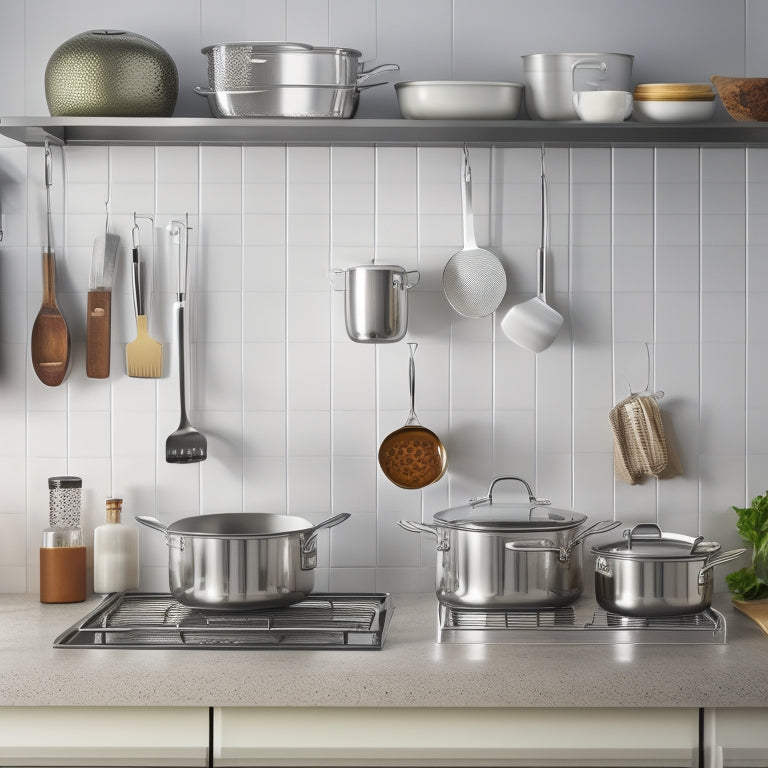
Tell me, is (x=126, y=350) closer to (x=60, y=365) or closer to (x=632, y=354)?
(x=60, y=365)

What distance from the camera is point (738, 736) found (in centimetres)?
159

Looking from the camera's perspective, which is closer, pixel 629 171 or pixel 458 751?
pixel 458 751

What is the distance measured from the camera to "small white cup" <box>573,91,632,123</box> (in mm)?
1916

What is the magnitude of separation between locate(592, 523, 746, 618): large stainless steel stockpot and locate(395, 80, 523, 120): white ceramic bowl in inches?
35.6

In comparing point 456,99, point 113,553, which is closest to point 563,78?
point 456,99

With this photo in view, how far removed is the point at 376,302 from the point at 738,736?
107cm

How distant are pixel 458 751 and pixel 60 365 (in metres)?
1.19

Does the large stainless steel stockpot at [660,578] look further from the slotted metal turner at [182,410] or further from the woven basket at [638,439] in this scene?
the slotted metal turner at [182,410]

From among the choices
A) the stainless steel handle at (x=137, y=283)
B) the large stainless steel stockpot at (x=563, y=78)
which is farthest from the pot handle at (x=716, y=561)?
the stainless steel handle at (x=137, y=283)

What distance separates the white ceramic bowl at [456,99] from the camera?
1.94 metres

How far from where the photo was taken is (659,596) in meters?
1.80

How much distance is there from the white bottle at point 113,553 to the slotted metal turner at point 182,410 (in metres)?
0.16

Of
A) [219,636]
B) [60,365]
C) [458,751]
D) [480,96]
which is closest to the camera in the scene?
[458,751]

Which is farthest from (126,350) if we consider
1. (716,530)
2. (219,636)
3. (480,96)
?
(716,530)
